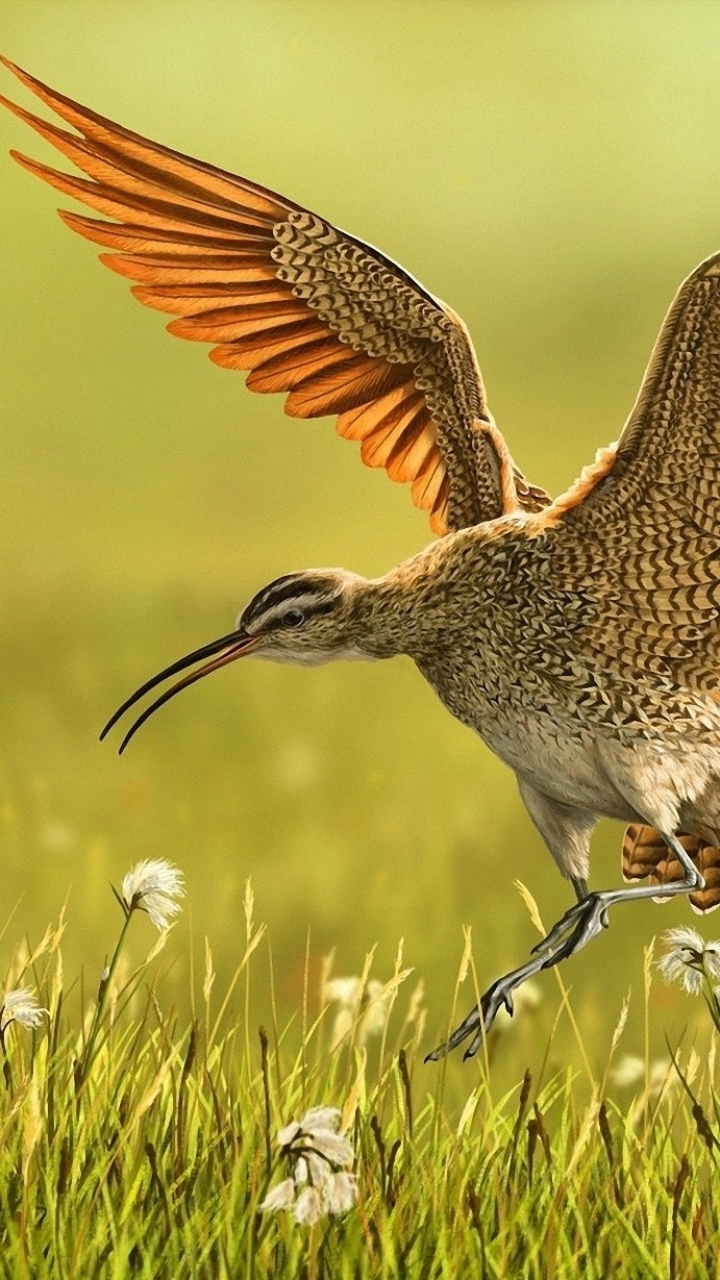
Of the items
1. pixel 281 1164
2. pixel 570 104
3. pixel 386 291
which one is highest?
pixel 570 104

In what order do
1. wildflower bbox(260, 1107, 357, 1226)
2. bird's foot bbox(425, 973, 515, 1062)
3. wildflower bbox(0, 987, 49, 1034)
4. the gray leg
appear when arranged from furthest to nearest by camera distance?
the gray leg, bird's foot bbox(425, 973, 515, 1062), wildflower bbox(0, 987, 49, 1034), wildflower bbox(260, 1107, 357, 1226)

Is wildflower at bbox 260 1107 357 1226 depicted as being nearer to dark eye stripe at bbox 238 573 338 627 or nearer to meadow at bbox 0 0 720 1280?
meadow at bbox 0 0 720 1280

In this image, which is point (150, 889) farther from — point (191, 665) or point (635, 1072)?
point (635, 1072)

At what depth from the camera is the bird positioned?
5.25ft

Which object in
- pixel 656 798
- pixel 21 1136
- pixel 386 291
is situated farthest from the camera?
pixel 386 291

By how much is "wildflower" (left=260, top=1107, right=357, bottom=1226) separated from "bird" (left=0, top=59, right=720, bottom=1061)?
0.44m

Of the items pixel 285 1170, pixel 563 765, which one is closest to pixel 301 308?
pixel 563 765

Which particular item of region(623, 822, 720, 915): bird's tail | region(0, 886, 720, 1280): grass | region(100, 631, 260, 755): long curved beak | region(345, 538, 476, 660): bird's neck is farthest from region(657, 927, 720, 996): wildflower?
region(100, 631, 260, 755): long curved beak

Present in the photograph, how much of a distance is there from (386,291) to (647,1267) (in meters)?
1.13

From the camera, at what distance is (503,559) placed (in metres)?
1.67

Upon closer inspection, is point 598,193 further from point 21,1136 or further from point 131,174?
point 21,1136

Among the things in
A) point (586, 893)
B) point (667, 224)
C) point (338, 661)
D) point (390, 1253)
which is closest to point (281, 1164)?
point (390, 1253)

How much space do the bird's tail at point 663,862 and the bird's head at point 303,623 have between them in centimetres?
42

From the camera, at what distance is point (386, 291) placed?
1.73m
